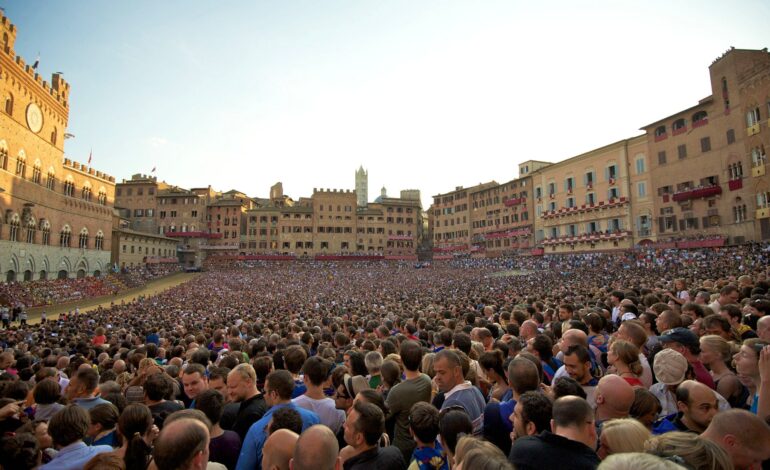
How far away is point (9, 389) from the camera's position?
224 inches

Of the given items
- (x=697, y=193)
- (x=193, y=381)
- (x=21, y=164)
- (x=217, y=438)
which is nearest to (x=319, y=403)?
(x=217, y=438)

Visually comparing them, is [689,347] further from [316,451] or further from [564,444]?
[316,451]

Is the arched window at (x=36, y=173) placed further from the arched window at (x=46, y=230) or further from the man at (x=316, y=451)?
the man at (x=316, y=451)

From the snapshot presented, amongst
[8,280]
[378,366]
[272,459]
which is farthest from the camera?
[8,280]

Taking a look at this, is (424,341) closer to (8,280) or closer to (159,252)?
(8,280)

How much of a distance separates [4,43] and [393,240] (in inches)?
2321

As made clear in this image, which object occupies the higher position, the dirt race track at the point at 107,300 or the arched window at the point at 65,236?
the arched window at the point at 65,236

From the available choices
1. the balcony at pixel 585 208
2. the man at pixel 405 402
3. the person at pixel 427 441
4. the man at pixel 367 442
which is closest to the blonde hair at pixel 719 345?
the man at pixel 405 402

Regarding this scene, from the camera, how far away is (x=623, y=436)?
8.80ft

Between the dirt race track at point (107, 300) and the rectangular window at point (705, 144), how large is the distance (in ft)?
Result: 184

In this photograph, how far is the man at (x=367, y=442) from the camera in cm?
318

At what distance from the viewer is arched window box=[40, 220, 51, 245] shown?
4091 centimetres

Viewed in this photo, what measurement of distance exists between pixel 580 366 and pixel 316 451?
320 centimetres

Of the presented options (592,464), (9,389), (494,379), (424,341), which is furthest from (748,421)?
(9,389)
